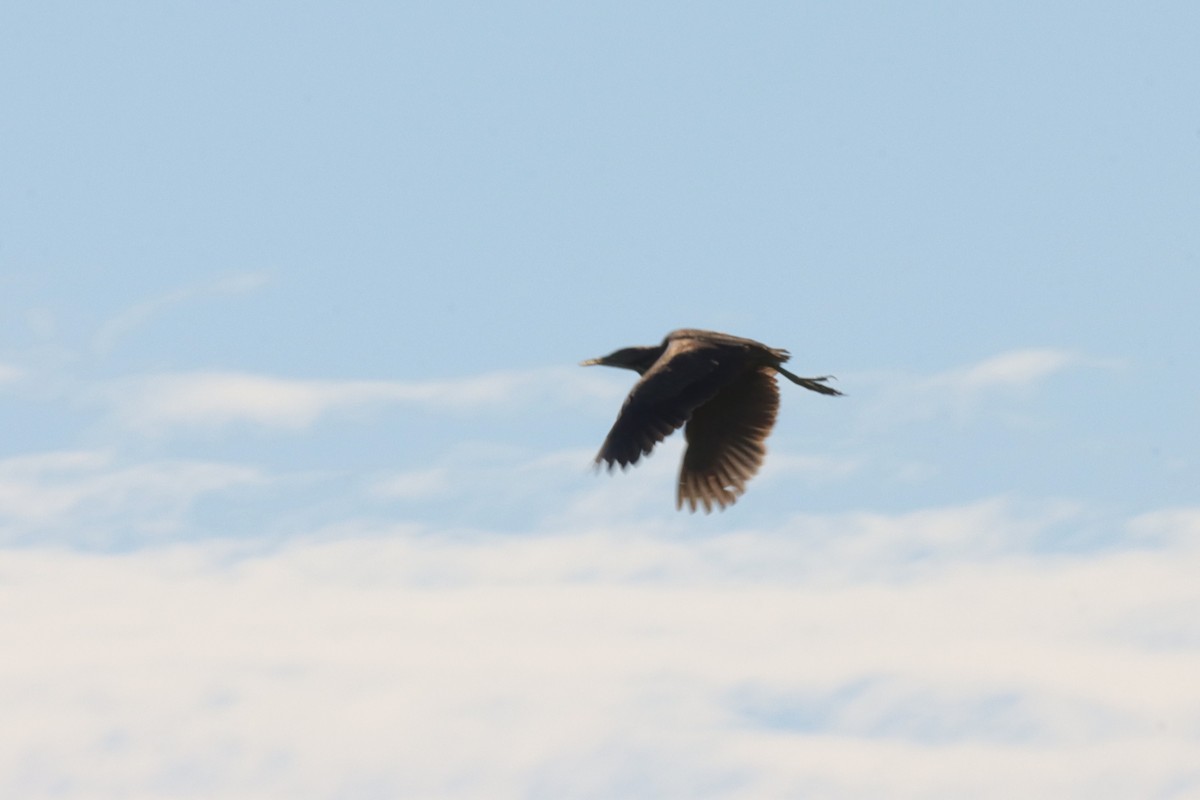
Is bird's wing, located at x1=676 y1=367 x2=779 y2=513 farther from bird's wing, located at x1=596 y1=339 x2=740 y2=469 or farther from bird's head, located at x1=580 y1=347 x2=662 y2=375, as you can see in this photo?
bird's wing, located at x1=596 y1=339 x2=740 y2=469

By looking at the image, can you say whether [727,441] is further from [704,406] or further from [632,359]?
[632,359]

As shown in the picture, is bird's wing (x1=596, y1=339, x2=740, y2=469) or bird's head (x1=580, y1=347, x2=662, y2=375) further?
bird's head (x1=580, y1=347, x2=662, y2=375)

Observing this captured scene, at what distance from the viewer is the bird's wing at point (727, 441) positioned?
2208 cm

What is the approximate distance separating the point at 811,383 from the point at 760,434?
41.3 inches

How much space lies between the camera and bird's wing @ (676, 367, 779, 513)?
72.4ft

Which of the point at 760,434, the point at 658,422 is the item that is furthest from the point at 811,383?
the point at 658,422

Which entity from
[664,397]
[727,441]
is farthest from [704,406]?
[664,397]

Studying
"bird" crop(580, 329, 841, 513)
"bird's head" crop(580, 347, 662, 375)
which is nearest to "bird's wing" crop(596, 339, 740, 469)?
"bird" crop(580, 329, 841, 513)

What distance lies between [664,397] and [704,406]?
2.83 m

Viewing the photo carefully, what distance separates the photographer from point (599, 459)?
1892cm

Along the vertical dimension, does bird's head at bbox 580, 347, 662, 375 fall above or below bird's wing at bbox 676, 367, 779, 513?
Result: above

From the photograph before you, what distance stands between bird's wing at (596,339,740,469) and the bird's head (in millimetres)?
1187

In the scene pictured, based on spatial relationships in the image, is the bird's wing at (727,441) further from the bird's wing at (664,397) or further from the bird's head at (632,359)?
the bird's wing at (664,397)

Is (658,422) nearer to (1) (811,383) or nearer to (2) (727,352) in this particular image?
(2) (727,352)
